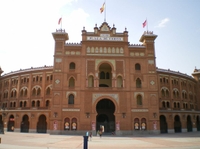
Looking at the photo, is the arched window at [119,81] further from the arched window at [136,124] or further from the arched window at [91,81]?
the arched window at [136,124]

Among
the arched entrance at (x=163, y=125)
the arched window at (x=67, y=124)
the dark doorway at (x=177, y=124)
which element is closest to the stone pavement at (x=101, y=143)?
the arched window at (x=67, y=124)

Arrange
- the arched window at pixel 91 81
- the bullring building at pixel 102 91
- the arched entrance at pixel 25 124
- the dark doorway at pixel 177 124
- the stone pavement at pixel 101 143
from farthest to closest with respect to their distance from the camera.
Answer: the dark doorway at pixel 177 124, the arched entrance at pixel 25 124, the arched window at pixel 91 81, the bullring building at pixel 102 91, the stone pavement at pixel 101 143

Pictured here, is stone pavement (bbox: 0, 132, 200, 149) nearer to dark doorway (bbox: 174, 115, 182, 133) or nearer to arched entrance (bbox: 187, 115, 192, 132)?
dark doorway (bbox: 174, 115, 182, 133)

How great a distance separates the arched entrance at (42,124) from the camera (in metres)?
51.1

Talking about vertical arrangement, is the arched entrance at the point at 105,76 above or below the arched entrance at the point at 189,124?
above

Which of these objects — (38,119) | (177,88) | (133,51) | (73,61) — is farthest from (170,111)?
(38,119)

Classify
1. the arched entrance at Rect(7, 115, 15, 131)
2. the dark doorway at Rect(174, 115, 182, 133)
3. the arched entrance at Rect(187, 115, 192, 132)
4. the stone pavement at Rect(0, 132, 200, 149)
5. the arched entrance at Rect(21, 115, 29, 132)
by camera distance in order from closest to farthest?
the stone pavement at Rect(0, 132, 200, 149)
the arched entrance at Rect(21, 115, 29, 132)
the arched entrance at Rect(7, 115, 15, 131)
the dark doorway at Rect(174, 115, 182, 133)
the arched entrance at Rect(187, 115, 192, 132)

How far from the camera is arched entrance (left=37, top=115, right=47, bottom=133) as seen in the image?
5106 cm

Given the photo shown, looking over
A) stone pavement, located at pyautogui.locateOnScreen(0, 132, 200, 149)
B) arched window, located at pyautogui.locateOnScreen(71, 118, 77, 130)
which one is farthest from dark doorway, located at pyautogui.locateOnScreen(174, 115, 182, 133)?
arched window, located at pyautogui.locateOnScreen(71, 118, 77, 130)

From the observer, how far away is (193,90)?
6725 centimetres

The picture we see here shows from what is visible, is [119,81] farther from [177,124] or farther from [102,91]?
[177,124]

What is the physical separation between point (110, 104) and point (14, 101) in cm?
2862

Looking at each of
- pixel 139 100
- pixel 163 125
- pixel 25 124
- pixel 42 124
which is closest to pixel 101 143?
pixel 139 100

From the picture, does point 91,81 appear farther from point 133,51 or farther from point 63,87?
point 133,51
